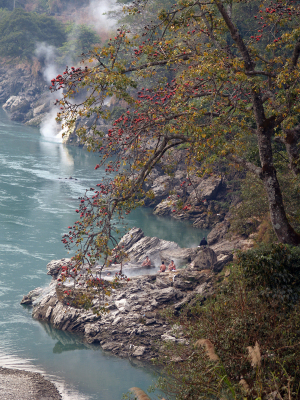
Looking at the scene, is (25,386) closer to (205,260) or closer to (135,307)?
(135,307)

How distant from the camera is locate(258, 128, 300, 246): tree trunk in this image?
8.54 metres

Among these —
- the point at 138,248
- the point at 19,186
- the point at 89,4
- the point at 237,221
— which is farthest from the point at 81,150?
the point at 89,4

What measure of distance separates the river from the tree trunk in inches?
313

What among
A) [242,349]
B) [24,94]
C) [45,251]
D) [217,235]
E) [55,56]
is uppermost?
[55,56]

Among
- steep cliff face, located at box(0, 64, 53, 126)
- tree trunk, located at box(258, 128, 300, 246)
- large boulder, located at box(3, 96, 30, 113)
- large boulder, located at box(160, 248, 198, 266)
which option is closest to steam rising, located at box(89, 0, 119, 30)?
steep cliff face, located at box(0, 64, 53, 126)

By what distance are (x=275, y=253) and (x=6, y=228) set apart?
23593mm

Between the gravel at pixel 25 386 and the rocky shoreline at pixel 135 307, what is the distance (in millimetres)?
2917

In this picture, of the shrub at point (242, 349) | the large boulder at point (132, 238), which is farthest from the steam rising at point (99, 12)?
the shrub at point (242, 349)

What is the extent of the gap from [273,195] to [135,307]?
10.7 meters

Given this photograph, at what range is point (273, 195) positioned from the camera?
8523 millimetres

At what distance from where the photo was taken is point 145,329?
52.5 ft

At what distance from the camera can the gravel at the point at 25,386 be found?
12788 millimetres

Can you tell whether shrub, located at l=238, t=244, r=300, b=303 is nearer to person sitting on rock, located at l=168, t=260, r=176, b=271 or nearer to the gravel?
the gravel

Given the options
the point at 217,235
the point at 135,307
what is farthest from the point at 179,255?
the point at 135,307
